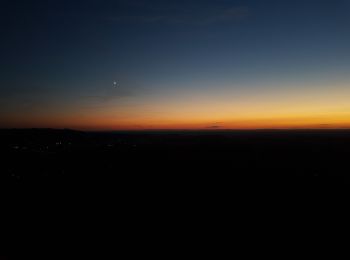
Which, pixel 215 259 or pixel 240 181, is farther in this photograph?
pixel 240 181

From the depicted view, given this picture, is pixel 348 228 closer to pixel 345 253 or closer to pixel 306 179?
pixel 345 253

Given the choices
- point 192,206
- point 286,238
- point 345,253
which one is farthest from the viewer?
point 192,206

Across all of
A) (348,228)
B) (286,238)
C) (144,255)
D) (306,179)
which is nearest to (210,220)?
(286,238)

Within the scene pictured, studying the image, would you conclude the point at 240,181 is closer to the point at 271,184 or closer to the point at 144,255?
the point at 271,184

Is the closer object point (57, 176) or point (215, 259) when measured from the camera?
point (215, 259)

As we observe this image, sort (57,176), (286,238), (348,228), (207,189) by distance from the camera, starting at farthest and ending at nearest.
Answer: (57,176) → (207,189) → (348,228) → (286,238)

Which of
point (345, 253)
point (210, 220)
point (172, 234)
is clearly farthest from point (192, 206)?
point (345, 253)

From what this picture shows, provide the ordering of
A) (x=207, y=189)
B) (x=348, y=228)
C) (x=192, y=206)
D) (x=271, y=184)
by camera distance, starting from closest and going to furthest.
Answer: (x=348, y=228) < (x=192, y=206) < (x=207, y=189) < (x=271, y=184)

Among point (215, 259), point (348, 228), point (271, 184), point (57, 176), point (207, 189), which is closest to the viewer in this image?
point (215, 259)

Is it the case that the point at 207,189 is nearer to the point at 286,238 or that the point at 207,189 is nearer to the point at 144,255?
the point at 286,238
